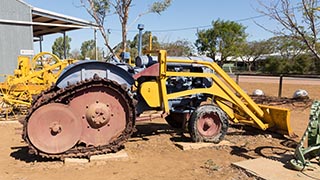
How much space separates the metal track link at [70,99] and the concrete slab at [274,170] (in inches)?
68.8

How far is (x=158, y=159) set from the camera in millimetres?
4938

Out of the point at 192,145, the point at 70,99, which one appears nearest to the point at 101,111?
the point at 70,99

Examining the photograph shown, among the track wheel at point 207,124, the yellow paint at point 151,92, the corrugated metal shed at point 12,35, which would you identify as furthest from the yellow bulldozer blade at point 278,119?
the corrugated metal shed at point 12,35

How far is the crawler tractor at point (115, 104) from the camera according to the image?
463 cm

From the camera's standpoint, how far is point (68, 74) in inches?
191

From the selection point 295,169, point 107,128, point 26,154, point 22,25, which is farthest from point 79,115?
Result: point 22,25

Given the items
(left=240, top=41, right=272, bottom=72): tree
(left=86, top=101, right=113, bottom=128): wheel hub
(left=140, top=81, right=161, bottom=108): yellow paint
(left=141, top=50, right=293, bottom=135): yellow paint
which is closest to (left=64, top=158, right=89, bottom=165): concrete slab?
(left=86, top=101, right=113, bottom=128): wheel hub

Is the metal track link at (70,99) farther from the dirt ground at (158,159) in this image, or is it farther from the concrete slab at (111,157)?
the dirt ground at (158,159)

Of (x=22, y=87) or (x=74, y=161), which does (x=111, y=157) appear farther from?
(x=22, y=87)

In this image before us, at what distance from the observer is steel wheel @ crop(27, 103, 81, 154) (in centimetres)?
454

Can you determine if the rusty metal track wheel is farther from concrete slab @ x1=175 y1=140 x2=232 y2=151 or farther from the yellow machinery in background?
the yellow machinery in background

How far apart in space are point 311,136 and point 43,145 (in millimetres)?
3678

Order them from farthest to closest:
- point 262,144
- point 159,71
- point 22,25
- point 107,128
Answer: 1. point 22,25
2. point 262,144
3. point 159,71
4. point 107,128

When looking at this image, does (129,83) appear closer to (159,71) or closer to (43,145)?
(159,71)
